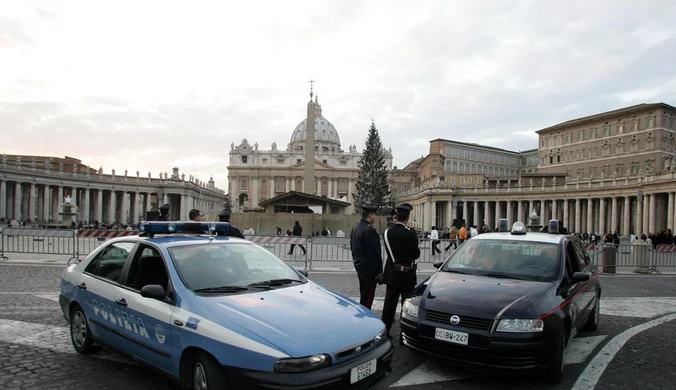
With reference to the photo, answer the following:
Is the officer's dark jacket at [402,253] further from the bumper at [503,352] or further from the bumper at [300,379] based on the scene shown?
the bumper at [300,379]

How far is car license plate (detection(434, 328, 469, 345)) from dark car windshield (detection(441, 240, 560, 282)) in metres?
1.38

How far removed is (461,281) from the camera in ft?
19.0

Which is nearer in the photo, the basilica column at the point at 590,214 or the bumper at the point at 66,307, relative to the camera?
the bumper at the point at 66,307

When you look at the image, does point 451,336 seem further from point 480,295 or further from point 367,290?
point 367,290

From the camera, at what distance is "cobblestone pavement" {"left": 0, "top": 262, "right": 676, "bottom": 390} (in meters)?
4.86

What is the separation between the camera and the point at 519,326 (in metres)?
4.79

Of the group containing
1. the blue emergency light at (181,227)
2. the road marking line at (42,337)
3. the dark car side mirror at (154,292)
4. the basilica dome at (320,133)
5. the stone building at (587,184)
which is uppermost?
the basilica dome at (320,133)

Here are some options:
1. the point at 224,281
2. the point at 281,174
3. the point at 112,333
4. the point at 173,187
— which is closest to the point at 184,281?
the point at 224,281

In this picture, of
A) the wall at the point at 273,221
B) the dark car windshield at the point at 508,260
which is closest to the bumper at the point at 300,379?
the dark car windshield at the point at 508,260

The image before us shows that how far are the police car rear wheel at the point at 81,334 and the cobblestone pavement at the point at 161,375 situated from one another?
9 cm

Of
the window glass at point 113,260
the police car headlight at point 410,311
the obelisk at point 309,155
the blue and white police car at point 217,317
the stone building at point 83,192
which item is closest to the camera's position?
the blue and white police car at point 217,317

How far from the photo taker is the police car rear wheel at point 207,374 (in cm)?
369

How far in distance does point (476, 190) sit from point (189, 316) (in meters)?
69.4

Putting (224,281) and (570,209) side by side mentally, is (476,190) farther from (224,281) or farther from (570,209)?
(224,281)
